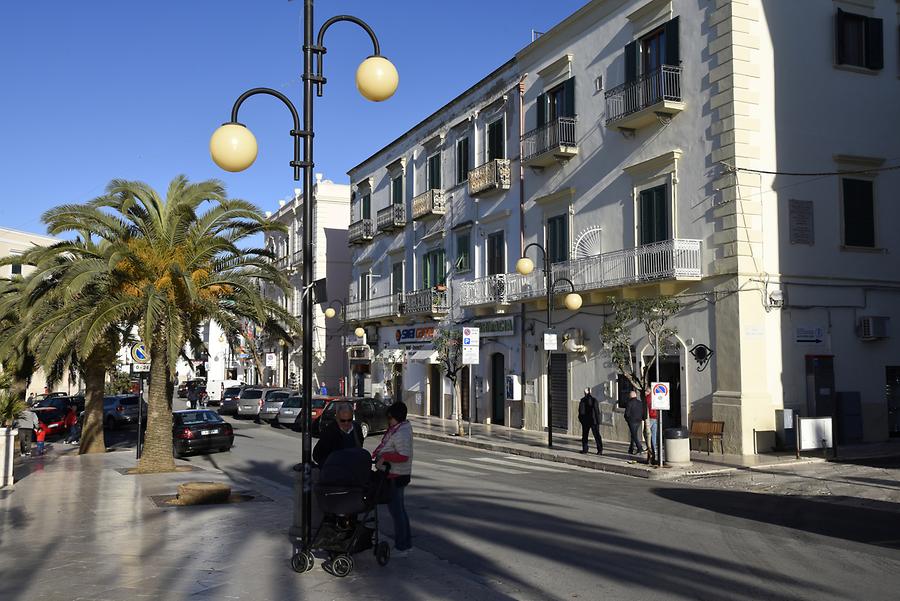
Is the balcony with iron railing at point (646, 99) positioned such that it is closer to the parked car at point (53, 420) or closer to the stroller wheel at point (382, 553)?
the stroller wheel at point (382, 553)

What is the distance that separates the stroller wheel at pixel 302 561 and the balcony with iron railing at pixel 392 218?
3104 cm

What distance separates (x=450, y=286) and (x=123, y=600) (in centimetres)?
2739

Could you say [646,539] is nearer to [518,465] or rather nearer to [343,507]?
[343,507]

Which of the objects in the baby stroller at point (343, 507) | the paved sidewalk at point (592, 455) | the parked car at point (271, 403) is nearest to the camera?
the baby stroller at point (343, 507)

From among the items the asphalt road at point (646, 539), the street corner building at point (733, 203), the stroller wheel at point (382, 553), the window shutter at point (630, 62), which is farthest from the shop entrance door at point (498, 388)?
the stroller wheel at point (382, 553)

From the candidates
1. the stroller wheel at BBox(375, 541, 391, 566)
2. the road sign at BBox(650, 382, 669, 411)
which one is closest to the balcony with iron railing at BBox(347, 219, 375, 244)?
the road sign at BBox(650, 382, 669, 411)

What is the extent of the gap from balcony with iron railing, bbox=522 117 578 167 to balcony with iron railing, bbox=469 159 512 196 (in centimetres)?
194

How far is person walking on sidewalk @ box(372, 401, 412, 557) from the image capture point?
8664 millimetres

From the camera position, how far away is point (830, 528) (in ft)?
35.1

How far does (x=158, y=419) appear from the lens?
59.5 feet

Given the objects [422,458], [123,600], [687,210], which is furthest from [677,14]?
[123,600]

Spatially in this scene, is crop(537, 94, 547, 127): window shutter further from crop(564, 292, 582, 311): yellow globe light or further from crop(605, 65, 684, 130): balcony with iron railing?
crop(564, 292, 582, 311): yellow globe light

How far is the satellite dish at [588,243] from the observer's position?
24.7m

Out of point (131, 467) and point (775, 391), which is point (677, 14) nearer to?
point (775, 391)
